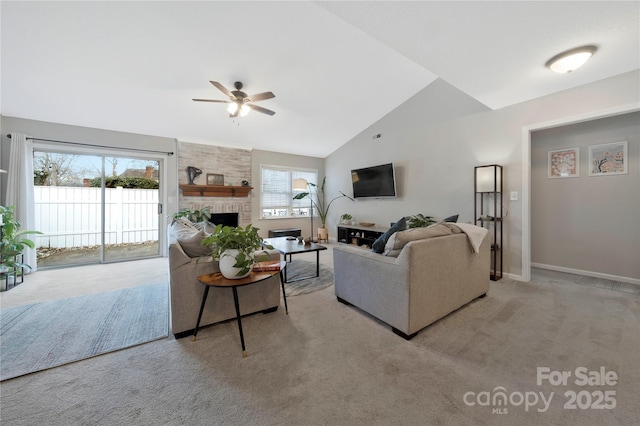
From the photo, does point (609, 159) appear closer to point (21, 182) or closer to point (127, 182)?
point (127, 182)

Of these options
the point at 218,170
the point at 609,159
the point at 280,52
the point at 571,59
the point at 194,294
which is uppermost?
the point at 280,52

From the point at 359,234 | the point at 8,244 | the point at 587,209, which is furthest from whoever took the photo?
the point at 359,234

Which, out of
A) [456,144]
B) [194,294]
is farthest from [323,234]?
[194,294]

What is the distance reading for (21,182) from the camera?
377 centimetres

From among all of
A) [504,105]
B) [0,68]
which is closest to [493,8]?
[504,105]

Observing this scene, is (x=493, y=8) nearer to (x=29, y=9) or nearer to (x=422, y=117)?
(x=422, y=117)

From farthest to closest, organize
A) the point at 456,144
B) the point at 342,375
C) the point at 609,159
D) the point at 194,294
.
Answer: the point at 456,144 < the point at 609,159 < the point at 194,294 < the point at 342,375

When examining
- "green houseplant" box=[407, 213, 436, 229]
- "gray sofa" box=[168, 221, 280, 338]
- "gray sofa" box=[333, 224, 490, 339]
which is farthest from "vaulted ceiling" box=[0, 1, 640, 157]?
"gray sofa" box=[168, 221, 280, 338]

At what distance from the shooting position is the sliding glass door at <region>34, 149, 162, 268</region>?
424 centimetres

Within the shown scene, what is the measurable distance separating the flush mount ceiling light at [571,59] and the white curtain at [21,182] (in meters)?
7.13

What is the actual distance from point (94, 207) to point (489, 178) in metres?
6.81

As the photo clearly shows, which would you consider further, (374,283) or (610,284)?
(610,284)

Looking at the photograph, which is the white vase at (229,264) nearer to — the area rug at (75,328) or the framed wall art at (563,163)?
the area rug at (75,328)

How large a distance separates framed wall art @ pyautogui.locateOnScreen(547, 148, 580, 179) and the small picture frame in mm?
6168
